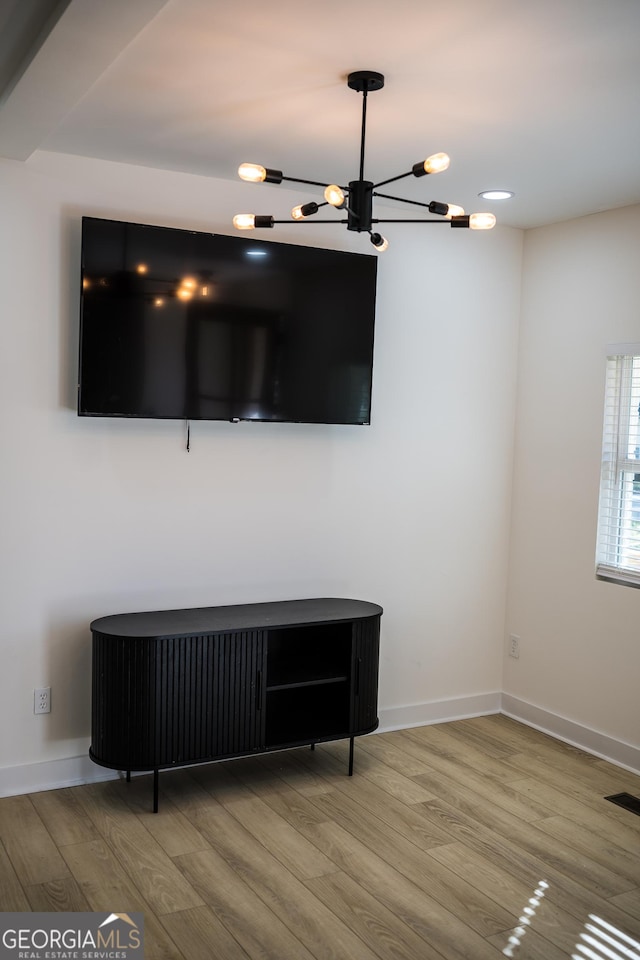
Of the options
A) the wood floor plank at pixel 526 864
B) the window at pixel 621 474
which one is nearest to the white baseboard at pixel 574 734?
the window at pixel 621 474

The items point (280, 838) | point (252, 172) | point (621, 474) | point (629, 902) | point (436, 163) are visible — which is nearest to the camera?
point (436, 163)

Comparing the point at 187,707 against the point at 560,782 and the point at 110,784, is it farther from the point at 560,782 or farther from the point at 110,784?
the point at 560,782

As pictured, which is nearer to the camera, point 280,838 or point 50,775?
point 280,838

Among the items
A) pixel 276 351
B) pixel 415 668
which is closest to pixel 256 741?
pixel 415 668

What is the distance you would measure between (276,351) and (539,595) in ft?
6.24

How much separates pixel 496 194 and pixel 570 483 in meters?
1.44

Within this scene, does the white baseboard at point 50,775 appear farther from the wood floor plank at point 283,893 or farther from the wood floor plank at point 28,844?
the wood floor plank at point 283,893

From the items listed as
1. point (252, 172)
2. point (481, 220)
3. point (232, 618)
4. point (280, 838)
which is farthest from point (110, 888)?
point (481, 220)

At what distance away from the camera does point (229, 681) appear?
3.50m

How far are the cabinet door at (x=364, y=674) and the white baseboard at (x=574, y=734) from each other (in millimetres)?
1084

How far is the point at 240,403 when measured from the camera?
148 inches

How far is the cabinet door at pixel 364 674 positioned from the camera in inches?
149

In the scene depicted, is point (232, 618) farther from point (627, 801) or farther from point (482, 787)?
point (627, 801)

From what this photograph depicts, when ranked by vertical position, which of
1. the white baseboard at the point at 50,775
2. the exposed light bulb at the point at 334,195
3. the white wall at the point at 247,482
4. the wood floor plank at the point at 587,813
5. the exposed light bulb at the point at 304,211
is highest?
the exposed light bulb at the point at 304,211
